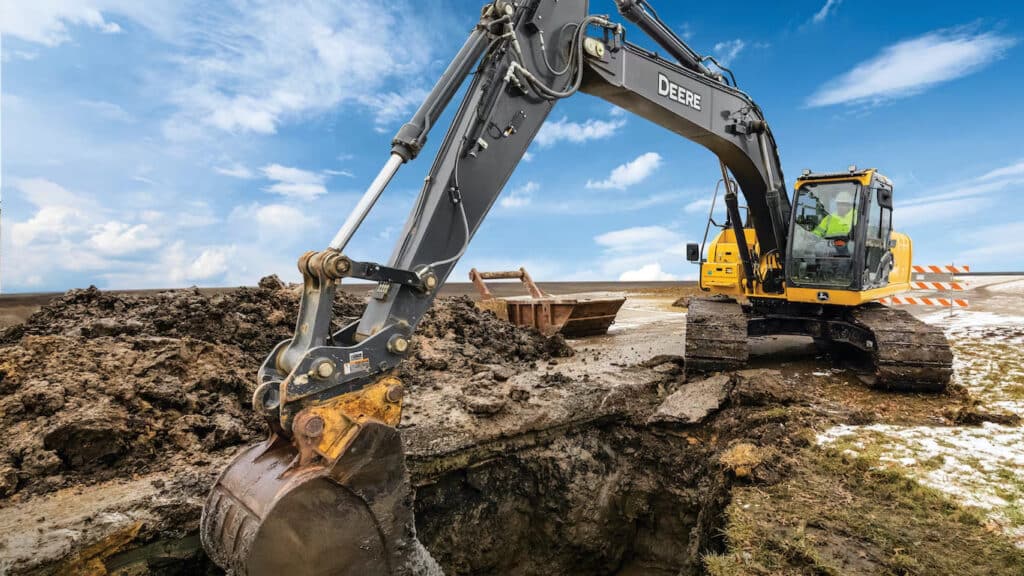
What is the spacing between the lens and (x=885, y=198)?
685 cm

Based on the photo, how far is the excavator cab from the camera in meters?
6.49

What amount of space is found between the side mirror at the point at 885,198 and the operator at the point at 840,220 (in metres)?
0.45

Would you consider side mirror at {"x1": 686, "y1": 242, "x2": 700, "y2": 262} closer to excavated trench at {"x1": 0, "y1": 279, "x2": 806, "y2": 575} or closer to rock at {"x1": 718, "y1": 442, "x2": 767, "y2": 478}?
excavated trench at {"x1": 0, "y1": 279, "x2": 806, "y2": 575}

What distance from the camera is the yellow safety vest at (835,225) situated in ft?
21.6

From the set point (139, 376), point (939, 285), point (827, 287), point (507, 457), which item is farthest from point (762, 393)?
point (939, 285)

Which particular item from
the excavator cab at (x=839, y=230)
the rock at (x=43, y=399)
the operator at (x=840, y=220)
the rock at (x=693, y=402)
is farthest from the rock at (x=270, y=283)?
the operator at (x=840, y=220)

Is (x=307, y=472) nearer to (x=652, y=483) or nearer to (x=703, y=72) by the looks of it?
(x=652, y=483)

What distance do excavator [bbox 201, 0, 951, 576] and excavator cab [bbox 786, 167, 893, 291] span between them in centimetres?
2

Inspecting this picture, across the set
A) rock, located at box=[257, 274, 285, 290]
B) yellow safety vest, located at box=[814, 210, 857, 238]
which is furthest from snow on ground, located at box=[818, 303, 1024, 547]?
rock, located at box=[257, 274, 285, 290]

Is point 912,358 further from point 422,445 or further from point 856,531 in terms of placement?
point 422,445

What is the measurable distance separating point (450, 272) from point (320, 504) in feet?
4.87

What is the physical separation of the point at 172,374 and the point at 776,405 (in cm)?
530

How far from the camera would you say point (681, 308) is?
56.6ft

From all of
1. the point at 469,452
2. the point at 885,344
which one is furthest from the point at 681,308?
the point at 469,452
